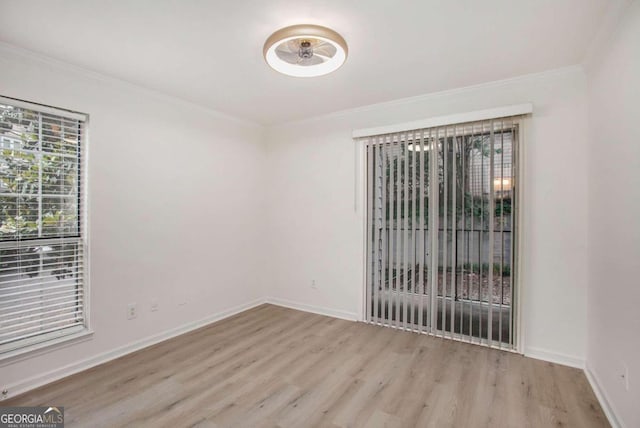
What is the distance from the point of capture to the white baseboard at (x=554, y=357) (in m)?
2.67

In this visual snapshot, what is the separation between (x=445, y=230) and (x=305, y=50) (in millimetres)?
2155

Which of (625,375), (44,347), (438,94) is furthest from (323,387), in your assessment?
(438,94)

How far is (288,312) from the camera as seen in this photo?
164 inches

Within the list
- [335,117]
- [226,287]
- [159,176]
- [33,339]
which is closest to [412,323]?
[226,287]

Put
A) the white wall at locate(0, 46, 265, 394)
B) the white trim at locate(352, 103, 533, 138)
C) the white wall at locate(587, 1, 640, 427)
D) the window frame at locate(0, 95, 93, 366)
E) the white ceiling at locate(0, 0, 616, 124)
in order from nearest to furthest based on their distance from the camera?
the white wall at locate(587, 1, 640, 427), the white ceiling at locate(0, 0, 616, 124), the window frame at locate(0, 95, 93, 366), the white wall at locate(0, 46, 265, 394), the white trim at locate(352, 103, 533, 138)

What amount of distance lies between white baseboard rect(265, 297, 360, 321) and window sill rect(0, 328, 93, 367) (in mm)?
2255

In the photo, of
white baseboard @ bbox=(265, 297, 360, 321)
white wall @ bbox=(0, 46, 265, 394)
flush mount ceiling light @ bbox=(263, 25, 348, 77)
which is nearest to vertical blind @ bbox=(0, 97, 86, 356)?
white wall @ bbox=(0, 46, 265, 394)

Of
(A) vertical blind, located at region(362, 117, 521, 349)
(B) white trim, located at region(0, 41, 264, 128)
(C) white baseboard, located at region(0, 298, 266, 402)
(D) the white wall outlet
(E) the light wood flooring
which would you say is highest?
(B) white trim, located at region(0, 41, 264, 128)

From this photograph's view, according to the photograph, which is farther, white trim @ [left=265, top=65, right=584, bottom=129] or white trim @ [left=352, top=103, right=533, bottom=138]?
white trim @ [left=352, top=103, right=533, bottom=138]

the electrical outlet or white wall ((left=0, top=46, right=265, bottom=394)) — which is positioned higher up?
white wall ((left=0, top=46, right=265, bottom=394))

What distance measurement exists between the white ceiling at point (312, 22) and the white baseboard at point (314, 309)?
8.50ft

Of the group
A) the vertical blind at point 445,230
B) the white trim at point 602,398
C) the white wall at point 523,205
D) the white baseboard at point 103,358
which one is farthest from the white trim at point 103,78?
the white trim at point 602,398

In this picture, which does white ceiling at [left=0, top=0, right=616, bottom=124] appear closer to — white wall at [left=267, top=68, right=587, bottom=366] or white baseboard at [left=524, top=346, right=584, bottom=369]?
white wall at [left=267, top=68, right=587, bottom=366]

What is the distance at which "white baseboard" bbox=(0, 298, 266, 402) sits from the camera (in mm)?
2338
